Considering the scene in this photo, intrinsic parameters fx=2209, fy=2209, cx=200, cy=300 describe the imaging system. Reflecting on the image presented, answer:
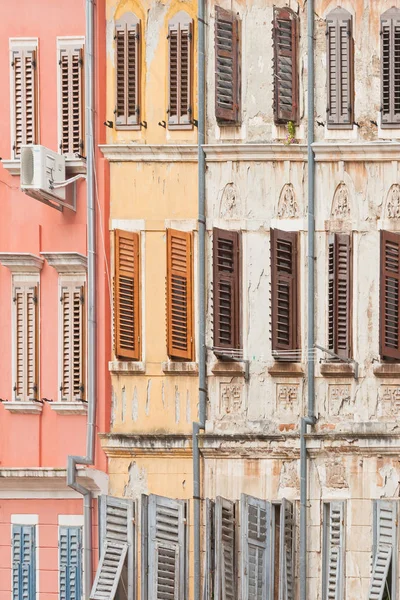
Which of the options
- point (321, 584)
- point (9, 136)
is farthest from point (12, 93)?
point (321, 584)

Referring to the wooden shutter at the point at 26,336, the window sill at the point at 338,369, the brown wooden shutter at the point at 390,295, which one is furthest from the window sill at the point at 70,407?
the brown wooden shutter at the point at 390,295

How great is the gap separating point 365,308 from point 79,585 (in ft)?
15.4

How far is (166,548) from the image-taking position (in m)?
25.3

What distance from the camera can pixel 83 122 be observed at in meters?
26.0

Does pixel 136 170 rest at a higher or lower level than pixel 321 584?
higher

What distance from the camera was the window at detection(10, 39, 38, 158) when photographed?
1029 inches

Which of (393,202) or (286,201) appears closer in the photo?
(393,202)

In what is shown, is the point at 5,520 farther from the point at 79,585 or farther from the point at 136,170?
the point at 136,170

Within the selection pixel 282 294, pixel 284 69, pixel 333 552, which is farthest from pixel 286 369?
pixel 284 69

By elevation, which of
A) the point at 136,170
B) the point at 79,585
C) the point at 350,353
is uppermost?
the point at 136,170

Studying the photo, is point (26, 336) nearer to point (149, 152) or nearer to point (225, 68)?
point (149, 152)

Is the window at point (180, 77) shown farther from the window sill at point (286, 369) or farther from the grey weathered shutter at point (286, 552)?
the grey weathered shutter at point (286, 552)

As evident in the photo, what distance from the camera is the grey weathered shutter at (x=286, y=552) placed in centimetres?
2511

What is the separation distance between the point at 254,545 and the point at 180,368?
2223 mm
